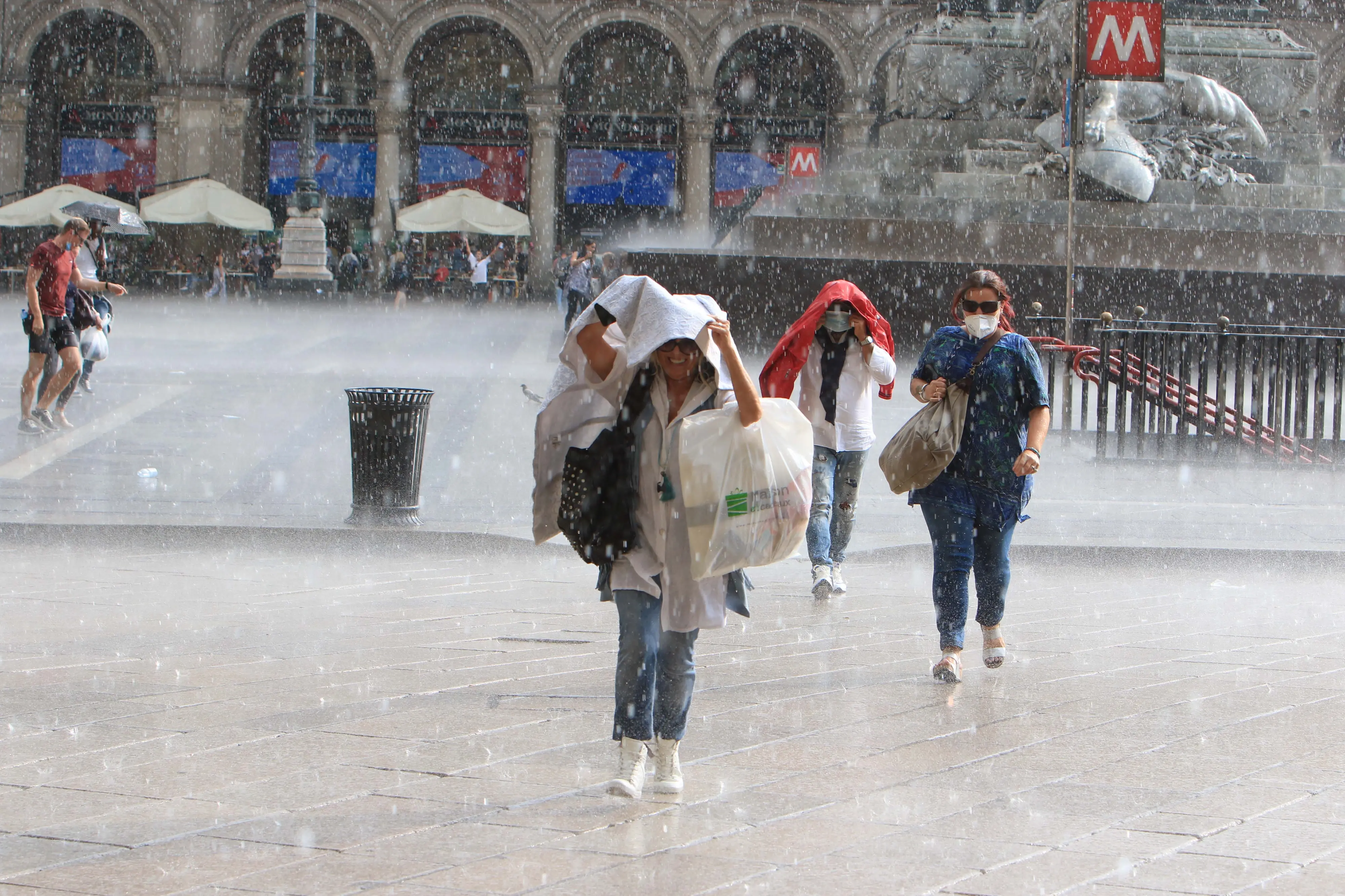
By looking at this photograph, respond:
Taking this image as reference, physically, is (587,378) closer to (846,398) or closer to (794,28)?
(846,398)

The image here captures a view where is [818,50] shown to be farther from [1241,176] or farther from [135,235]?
[1241,176]

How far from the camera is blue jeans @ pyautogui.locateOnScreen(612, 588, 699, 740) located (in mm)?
4594

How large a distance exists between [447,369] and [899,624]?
11.0 metres

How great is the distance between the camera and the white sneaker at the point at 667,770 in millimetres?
4613

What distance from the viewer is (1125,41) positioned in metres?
13.5

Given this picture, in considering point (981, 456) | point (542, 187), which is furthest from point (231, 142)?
point (981, 456)

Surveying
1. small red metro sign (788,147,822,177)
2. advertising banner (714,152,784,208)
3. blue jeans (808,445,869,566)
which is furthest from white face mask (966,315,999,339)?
advertising banner (714,152,784,208)

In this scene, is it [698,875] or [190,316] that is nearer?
[698,875]

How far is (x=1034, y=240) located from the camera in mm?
18281

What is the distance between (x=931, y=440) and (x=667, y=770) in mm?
2046

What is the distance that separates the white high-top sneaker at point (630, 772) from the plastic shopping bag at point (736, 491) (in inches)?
20.5

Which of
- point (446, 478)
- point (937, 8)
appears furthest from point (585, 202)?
point (446, 478)

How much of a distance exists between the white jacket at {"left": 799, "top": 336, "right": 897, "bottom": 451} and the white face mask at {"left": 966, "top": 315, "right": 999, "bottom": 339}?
5.40ft

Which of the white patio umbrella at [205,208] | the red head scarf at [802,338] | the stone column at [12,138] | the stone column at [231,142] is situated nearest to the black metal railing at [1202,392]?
the red head scarf at [802,338]
